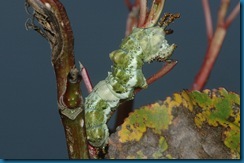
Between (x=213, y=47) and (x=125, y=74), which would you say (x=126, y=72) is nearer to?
(x=125, y=74)

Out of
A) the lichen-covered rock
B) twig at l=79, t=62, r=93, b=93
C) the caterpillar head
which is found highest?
the caterpillar head

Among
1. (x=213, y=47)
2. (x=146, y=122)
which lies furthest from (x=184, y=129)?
(x=213, y=47)

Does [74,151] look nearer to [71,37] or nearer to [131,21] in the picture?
[71,37]

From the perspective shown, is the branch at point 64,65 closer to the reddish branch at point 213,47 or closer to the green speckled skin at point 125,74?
the green speckled skin at point 125,74

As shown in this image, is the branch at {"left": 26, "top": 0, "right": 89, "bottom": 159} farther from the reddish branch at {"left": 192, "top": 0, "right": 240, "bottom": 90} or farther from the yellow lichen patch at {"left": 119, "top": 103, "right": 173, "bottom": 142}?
the reddish branch at {"left": 192, "top": 0, "right": 240, "bottom": 90}

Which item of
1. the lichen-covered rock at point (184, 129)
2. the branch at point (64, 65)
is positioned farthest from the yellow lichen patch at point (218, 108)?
the branch at point (64, 65)

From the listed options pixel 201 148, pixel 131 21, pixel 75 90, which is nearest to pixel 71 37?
pixel 75 90

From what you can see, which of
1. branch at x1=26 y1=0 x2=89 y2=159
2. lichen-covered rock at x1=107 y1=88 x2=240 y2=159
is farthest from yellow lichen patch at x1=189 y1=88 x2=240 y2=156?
branch at x1=26 y1=0 x2=89 y2=159
